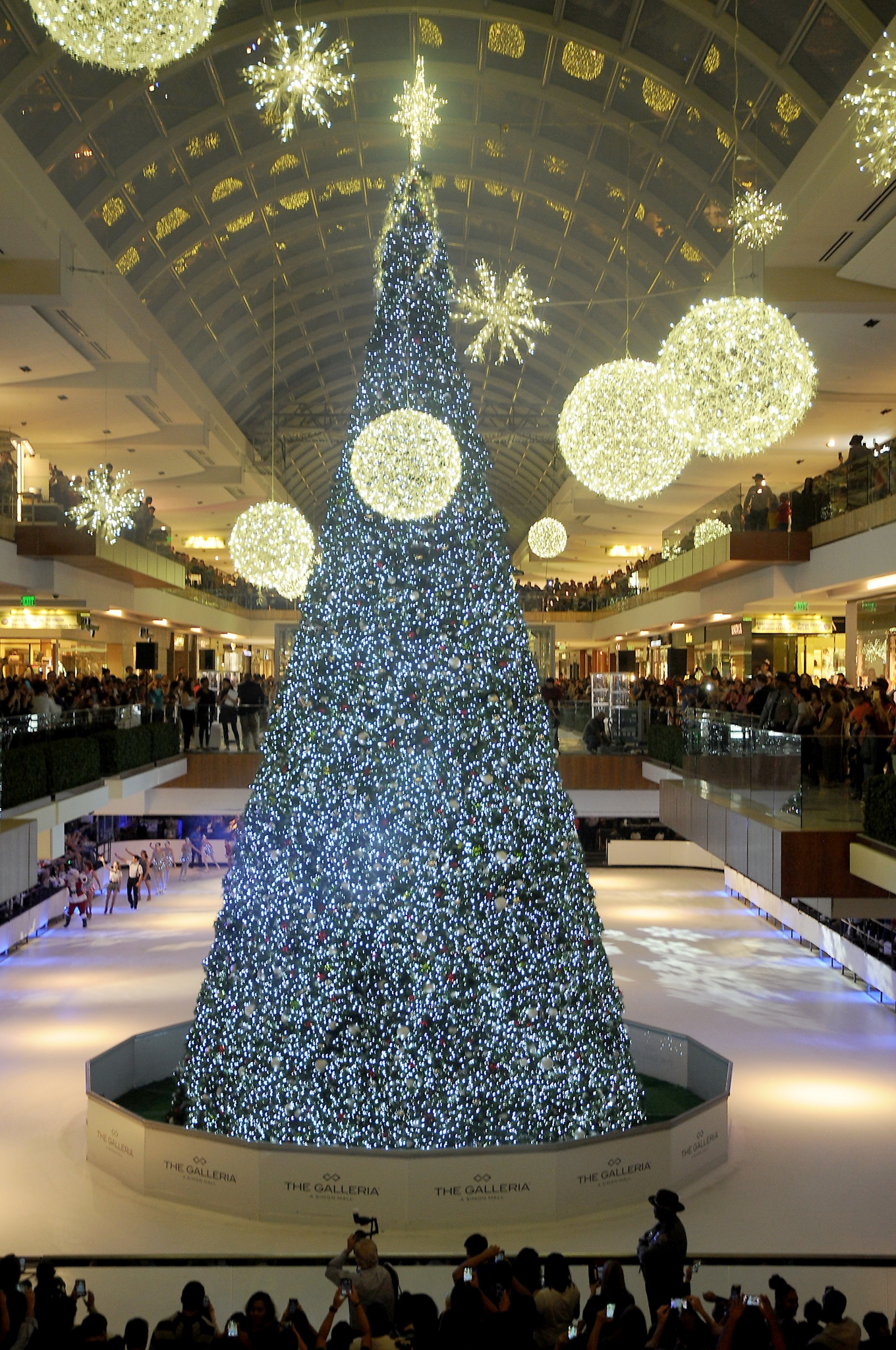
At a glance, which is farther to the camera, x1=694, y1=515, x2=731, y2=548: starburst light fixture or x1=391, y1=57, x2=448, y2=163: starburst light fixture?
x1=694, y1=515, x2=731, y2=548: starburst light fixture

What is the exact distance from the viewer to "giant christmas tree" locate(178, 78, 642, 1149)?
8.96m

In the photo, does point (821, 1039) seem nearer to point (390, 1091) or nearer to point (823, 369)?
point (390, 1091)

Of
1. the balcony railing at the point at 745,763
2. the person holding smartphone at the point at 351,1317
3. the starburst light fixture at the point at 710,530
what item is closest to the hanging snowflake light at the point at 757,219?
the balcony railing at the point at 745,763

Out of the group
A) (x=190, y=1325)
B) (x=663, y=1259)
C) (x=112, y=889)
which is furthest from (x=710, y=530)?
(x=190, y=1325)

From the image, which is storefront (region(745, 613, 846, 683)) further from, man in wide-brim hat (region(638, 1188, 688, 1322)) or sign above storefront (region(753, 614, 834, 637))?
man in wide-brim hat (region(638, 1188, 688, 1322))

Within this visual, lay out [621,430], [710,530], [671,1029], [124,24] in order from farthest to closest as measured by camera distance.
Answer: [710,530], [671,1029], [621,430], [124,24]

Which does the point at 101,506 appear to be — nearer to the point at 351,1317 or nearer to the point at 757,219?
the point at 757,219

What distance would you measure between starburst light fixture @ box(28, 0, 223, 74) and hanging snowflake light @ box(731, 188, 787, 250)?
10.1m

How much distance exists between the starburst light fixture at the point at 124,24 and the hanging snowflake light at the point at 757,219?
1014 centimetres

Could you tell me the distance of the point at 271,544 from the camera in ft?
68.7

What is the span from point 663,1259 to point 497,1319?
1230mm

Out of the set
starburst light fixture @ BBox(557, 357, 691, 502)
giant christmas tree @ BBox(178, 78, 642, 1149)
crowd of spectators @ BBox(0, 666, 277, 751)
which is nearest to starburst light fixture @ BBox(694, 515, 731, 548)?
crowd of spectators @ BBox(0, 666, 277, 751)

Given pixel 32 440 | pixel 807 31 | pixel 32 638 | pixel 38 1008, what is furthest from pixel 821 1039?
pixel 32 638

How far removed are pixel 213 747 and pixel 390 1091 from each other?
18.2m
